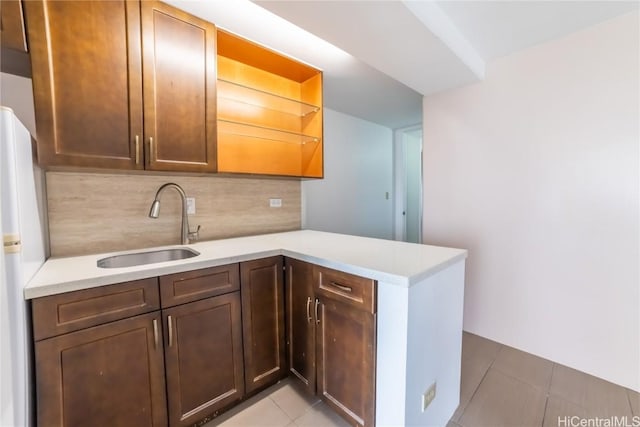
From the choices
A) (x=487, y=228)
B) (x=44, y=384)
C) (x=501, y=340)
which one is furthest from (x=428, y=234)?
(x=44, y=384)

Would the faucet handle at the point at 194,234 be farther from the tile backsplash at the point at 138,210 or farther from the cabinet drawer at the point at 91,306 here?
the cabinet drawer at the point at 91,306

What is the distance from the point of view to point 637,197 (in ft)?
5.17

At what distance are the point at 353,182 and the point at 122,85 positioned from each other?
2723 mm

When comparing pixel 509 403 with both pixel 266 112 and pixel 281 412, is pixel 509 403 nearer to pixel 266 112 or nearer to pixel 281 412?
pixel 281 412

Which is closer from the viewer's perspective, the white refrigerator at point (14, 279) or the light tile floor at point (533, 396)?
the white refrigerator at point (14, 279)

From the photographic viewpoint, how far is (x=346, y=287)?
4.11 feet

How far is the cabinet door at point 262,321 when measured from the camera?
1.49 meters

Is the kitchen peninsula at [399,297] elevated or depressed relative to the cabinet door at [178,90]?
depressed

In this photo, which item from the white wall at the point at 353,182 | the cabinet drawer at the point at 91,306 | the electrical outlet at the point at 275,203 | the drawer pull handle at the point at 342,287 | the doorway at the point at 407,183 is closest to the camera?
the cabinet drawer at the point at 91,306

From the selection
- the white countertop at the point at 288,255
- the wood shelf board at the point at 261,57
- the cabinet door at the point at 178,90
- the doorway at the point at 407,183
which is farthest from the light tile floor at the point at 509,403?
the doorway at the point at 407,183

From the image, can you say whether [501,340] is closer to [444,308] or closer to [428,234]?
[428,234]

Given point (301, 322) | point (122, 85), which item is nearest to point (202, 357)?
point (301, 322)

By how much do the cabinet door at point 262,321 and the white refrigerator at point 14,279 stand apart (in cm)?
80

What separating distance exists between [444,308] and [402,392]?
426 millimetres
